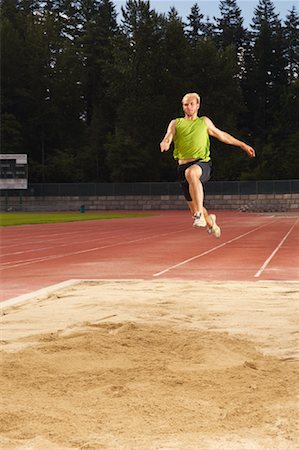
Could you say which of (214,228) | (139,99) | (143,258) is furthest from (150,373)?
(139,99)

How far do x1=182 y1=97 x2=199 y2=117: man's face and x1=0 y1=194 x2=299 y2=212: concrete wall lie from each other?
5692 cm

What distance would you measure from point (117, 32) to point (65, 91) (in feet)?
46.7

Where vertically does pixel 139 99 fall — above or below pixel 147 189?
Result: above

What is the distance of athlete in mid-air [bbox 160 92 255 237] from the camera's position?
4.39 meters

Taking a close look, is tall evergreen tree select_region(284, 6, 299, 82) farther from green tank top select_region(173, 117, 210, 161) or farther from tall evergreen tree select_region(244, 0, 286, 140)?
green tank top select_region(173, 117, 210, 161)

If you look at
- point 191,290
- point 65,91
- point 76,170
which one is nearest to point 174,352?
point 191,290

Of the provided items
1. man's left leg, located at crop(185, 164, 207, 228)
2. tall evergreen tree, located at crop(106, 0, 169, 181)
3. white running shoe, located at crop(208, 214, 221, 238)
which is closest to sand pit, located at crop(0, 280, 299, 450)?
white running shoe, located at crop(208, 214, 221, 238)

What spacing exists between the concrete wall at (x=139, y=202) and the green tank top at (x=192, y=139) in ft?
186

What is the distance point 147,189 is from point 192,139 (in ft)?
203

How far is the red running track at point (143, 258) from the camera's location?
15320 millimetres

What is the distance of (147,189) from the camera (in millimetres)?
66375

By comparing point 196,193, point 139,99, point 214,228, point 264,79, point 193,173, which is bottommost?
point 214,228

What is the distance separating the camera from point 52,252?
21422 mm

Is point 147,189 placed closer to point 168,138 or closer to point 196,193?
point 196,193
